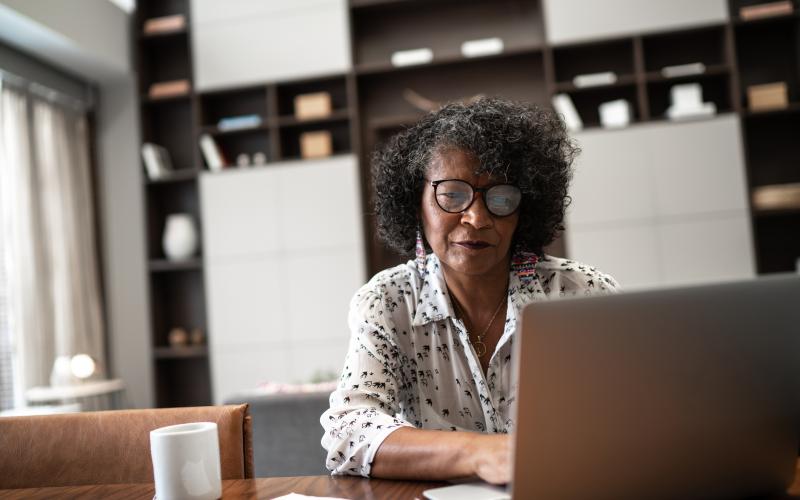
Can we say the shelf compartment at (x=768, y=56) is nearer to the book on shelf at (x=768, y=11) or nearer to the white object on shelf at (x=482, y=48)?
the book on shelf at (x=768, y=11)

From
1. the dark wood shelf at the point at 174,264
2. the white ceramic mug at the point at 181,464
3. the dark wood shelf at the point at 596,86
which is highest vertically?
the dark wood shelf at the point at 596,86

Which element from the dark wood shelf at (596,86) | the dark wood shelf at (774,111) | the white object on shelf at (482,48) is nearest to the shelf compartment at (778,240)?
the dark wood shelf at (774,111)

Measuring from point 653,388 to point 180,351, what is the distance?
14.4 ft

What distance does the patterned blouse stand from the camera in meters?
1.22

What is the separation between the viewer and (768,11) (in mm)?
4180

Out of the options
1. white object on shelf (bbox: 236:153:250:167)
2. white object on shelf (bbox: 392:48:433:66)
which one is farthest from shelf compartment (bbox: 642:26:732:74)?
white object on shelf (bbox: 236:153:250:167)

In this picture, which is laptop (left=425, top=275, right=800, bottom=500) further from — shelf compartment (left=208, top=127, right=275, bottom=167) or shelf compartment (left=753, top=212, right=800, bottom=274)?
shelf compartment (left=208, top=127, right=275, bottom=167)

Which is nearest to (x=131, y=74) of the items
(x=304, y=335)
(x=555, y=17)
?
(x=304, y=335)

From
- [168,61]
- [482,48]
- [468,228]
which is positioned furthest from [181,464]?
[168,61]

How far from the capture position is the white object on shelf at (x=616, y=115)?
4.29 m

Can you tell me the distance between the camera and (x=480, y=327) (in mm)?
1412

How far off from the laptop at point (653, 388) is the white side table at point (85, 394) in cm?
363

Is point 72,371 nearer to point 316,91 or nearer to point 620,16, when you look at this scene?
point 316,91

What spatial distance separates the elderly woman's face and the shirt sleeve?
0.54 feet
